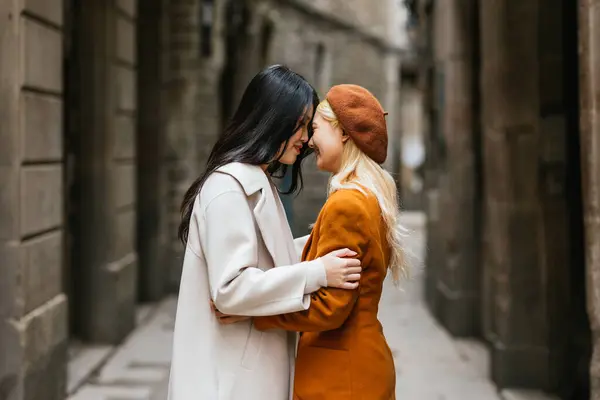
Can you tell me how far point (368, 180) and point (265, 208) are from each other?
351 mm

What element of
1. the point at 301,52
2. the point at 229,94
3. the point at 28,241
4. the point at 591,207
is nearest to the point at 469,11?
the point at 591,207

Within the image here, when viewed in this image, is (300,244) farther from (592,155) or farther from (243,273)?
(592,155)

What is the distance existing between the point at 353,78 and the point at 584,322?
66.9 feet

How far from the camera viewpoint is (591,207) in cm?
361

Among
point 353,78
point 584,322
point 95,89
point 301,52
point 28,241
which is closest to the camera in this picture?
point 28,241

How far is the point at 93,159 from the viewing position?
688 cm

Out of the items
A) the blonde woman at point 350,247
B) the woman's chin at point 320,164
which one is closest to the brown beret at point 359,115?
the blonde woman at point 350,247

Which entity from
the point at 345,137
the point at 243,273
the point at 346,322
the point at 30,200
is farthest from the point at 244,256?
the point at 30,200

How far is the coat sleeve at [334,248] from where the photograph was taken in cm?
225

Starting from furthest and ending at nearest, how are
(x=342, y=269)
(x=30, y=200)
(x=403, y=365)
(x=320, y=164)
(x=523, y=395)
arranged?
1. (x=403, y=365)
2. (x=523, y=395)
3. (x=30, y=200)
4. (x=320, y=164)
5. (x=342, y=269)

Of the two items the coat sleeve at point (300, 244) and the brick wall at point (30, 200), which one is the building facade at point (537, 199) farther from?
the brick wall at point (30, 200)

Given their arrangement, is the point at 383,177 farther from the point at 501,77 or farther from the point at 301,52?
the point at 301,52

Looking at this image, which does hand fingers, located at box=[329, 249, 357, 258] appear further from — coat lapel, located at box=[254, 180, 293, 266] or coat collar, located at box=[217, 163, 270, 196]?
coat collar, located at box=[217, 163, 270, 196]

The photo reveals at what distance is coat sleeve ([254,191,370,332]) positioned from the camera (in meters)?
2.25
